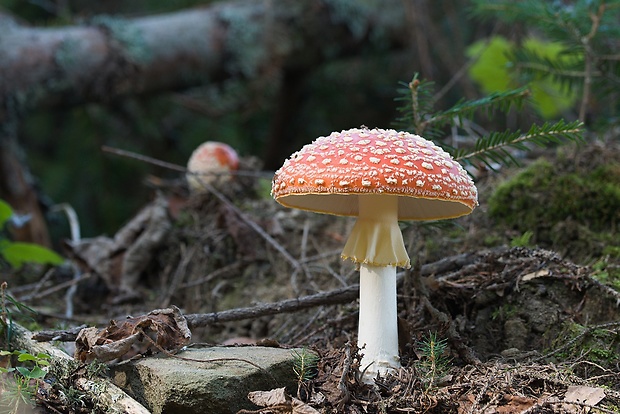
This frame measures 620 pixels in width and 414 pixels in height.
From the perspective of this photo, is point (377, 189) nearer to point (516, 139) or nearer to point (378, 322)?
point (378, 322)

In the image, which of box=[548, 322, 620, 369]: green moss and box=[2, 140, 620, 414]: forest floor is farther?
box=[548, 322, 620, 369]: green moss

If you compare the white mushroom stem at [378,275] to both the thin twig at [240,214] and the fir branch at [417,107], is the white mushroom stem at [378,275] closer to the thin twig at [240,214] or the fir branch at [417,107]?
the fir branch at [417,107]

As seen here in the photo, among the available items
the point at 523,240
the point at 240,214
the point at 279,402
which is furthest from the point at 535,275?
the point at 240,214

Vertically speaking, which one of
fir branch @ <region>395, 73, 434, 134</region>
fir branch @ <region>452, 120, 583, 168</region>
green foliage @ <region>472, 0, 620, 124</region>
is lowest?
fir branch @ <region>452, 120, 583, 168</region>

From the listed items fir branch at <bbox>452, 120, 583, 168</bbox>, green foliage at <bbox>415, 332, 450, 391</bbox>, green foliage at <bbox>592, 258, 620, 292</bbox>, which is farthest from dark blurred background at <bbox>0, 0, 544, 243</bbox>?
green foliage at <bbox>415, 332, 450, 391</bbox>

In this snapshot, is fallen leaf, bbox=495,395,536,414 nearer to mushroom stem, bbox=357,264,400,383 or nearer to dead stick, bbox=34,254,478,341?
mushroom stem, bbox=357,264,400,383

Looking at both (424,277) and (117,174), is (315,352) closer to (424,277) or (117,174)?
(424,277)
